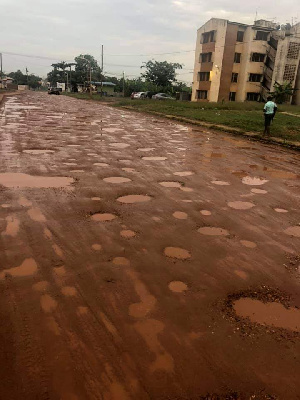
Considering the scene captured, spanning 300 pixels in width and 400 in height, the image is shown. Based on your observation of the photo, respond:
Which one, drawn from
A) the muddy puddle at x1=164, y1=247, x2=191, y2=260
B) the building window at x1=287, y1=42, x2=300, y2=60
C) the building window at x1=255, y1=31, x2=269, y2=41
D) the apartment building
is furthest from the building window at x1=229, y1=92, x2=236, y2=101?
the muddy puddle at x1=164, y1=247, x2=191, y2=260

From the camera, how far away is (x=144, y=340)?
2100 mm

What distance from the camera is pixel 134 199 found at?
480 cm

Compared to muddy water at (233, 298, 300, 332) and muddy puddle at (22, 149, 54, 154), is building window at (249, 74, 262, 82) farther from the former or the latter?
muddy water at (233, 298, 300, 332)

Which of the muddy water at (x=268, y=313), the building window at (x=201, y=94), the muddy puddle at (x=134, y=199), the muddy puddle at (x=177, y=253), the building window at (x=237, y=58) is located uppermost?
the building window at (x=237, y=58)

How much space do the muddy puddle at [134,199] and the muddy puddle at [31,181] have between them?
1.11 metres

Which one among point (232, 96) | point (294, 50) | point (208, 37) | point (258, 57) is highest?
point (208, 37)

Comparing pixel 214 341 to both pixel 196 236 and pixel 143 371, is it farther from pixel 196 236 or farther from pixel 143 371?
pixel 196 236

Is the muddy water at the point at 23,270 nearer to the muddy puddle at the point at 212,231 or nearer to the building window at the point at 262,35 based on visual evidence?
the muddy puddle at the point at 212,231

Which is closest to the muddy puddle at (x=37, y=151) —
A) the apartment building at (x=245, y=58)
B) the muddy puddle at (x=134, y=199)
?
the muddy puddle at (x=134, y=199)

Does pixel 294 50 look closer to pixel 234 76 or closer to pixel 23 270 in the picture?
pixel 234 76

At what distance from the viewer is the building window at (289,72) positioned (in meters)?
38.5

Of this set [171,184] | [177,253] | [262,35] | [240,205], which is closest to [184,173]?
[171,184]

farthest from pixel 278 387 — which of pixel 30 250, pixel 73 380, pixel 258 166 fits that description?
pixel 258 166

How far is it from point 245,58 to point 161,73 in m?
17.9
